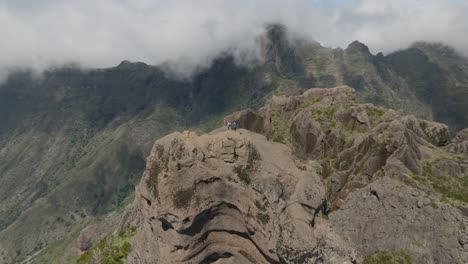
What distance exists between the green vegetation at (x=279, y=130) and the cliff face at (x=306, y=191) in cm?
59

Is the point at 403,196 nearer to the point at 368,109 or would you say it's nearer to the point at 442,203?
the point at 442,203

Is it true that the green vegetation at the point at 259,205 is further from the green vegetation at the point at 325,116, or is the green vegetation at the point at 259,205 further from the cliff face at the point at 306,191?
the green vegetation at the point at 325,116

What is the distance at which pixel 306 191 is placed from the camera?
3653 cm

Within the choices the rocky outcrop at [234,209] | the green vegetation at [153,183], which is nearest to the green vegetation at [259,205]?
the rocky outcrop at [234,209]

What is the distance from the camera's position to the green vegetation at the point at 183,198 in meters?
35.5

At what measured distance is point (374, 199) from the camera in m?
80.2

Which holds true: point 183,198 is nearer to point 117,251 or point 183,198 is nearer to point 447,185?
point 117,251

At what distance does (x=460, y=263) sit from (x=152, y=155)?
187 feet

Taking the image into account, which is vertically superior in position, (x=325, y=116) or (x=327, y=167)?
(x=325, y=116)

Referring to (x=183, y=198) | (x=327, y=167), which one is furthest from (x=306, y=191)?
(x=327, y=167)

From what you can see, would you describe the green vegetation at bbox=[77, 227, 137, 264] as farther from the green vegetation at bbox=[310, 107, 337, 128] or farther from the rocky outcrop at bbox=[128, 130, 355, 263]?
the green vegetation at bbox=[310, 107, 337, 128]

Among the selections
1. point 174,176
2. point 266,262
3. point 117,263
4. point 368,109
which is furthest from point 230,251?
point 368,109

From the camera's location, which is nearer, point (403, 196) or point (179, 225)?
point (179, 225)

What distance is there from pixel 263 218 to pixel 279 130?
8579 cm
